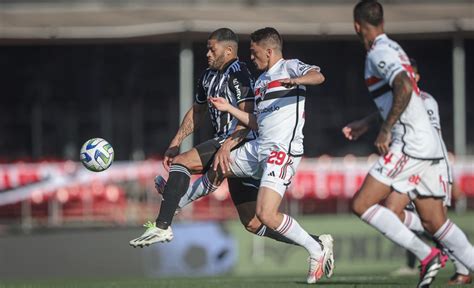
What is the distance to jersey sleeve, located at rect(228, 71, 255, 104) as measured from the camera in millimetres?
10914

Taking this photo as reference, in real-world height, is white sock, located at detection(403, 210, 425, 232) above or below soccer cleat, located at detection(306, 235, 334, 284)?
above

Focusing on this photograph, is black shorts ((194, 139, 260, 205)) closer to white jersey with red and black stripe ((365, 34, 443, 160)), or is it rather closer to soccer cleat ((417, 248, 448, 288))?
white jersey with red and black stripe ((365, 34, 443, 160))

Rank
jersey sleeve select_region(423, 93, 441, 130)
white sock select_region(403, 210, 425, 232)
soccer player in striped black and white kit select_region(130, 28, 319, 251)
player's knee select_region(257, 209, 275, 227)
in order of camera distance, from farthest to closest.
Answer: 1. white sock select_region(403, 210, 425, 232)
2. jersey sleeve select_region(423, 93, 441, 130)
3. soccer player in striped black and white kit select_region(130, 28, 319, 251)
4. player's knee select_region(257, 209, 275, 227)

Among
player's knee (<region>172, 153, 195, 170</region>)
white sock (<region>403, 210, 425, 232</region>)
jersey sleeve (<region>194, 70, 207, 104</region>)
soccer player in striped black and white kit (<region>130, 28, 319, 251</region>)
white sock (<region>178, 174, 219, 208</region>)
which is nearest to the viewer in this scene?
soccer player in striped black and white kit (<region>130, 28, 319, 251</region>)

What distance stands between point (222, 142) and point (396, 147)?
93.4 inches

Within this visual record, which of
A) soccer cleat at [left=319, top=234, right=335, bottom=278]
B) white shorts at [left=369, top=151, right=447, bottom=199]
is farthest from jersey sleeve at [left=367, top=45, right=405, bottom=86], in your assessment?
soccer cleat at [left=319, top=234, right=335, bottom=278]

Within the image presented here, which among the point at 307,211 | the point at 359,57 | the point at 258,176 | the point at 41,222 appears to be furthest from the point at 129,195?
the point at 258,176

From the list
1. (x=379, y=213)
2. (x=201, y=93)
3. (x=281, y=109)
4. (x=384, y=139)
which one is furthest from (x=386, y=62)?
(x=201, y=93)

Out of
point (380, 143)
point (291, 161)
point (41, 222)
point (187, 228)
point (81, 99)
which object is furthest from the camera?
point (81, 99)

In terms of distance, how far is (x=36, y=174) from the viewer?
69.5 feet

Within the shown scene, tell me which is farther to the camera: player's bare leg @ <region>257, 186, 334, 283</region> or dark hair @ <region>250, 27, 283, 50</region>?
dark hair @ <region>250, 27, 283, 50</region>

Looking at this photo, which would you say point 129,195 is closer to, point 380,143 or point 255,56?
point 255,56

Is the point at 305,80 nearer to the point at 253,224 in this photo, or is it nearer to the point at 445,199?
the point at 445,199

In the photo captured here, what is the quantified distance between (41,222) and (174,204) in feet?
35.7
